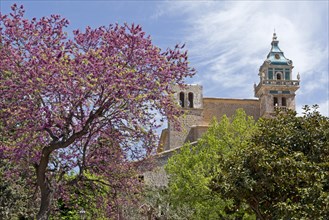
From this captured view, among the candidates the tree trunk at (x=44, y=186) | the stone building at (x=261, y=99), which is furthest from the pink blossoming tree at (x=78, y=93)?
the stone building at (x=261, y=99)

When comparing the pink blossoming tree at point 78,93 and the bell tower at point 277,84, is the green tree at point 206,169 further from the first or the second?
the bell tower at point 277,84

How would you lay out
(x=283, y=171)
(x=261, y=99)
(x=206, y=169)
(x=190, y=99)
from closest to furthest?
(x=283, y=171) < (x=206, y=169) < (x=190, y=99) < (x=261, y=99)

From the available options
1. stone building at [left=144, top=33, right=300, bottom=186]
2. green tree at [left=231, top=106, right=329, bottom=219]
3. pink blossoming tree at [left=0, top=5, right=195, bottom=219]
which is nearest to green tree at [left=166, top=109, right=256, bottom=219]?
green tree at [left=231, top=106, right=329, bottom=219]

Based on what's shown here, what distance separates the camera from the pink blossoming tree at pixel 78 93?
39.8 ft

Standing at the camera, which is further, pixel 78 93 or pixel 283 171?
pixel 283 171

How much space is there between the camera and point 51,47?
13.2 metres

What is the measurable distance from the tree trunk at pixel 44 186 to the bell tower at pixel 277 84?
45034 mm

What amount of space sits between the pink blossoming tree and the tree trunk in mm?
22

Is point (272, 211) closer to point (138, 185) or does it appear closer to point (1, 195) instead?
point (138, 185)

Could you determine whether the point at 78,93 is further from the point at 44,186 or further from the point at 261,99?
the point at 261,99

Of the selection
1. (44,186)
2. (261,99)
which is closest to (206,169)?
(44,186)

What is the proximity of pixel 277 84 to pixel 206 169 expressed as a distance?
97.4ft

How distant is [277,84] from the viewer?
56875 millimetres

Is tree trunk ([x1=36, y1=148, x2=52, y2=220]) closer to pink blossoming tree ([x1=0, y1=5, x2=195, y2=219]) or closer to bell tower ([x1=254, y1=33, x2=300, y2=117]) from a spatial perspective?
pink blossoming tree ([x1=0, y1=5, x2=195, y2=219])
